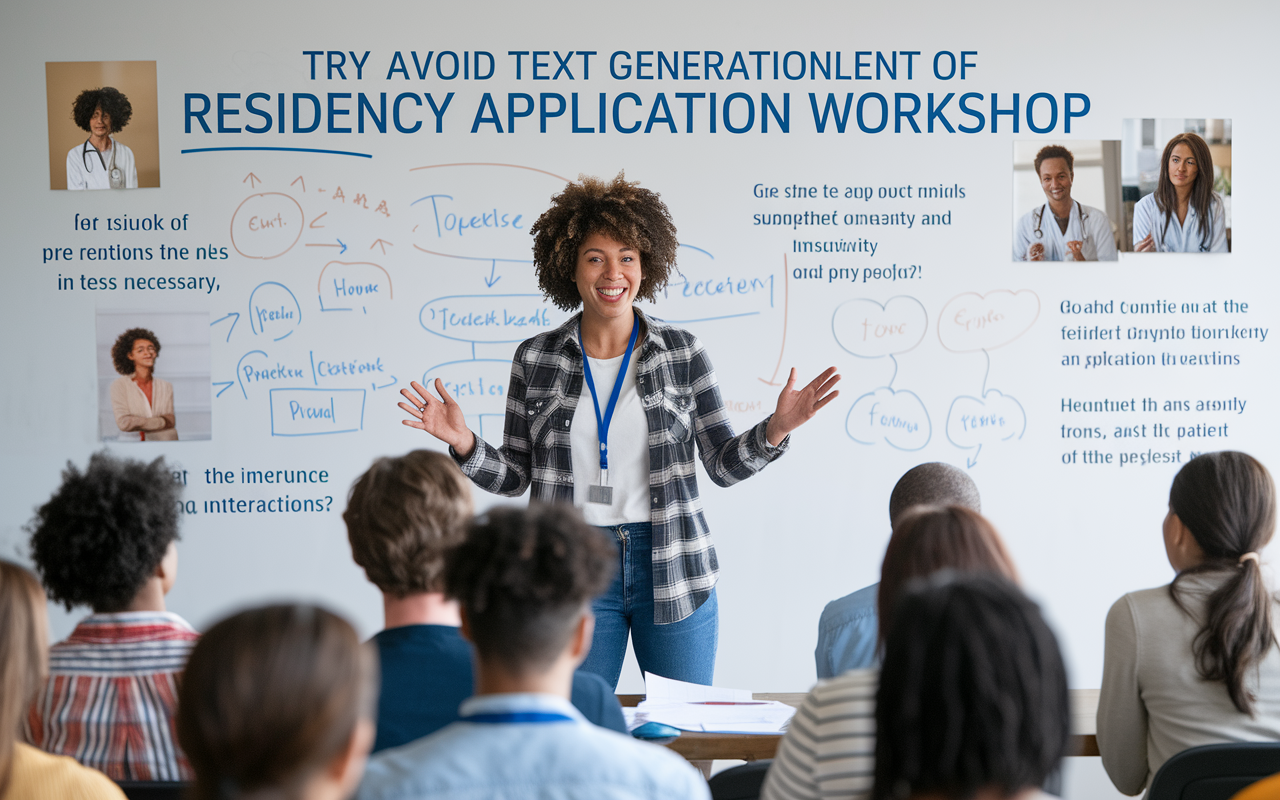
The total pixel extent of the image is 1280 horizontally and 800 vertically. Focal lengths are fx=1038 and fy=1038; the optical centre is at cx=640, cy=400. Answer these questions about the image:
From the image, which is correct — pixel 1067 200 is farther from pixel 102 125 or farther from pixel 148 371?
pixel 102 125

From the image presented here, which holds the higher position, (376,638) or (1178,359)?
(1178,359)

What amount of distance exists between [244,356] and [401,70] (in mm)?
1097

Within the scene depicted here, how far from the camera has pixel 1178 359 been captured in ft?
11.8

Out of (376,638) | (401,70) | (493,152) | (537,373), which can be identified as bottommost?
(376,638)

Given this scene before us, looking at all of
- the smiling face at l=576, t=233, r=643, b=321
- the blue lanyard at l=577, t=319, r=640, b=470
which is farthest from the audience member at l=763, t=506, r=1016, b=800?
the smiling face at l=576, t=233, r=643, b=321

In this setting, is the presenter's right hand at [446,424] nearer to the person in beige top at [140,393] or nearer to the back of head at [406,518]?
the back of head at [406,518]

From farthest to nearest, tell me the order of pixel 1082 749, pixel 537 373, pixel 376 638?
pixel 537 373 < pixel 1082 749 < pixel 376 638

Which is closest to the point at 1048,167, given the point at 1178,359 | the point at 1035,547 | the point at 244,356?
the point at 1178,359

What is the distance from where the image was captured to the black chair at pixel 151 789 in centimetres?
128

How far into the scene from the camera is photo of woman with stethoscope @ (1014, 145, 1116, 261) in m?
3.54

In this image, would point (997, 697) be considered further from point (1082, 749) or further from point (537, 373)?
point (537, 373)

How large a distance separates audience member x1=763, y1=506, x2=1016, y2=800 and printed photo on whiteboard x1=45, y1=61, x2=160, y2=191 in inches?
120

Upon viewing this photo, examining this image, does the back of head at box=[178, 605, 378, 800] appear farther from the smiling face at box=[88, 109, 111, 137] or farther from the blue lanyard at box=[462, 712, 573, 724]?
the smiling face at box=[88, 109, 111, 137]

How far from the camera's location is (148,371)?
3492 millimetres
